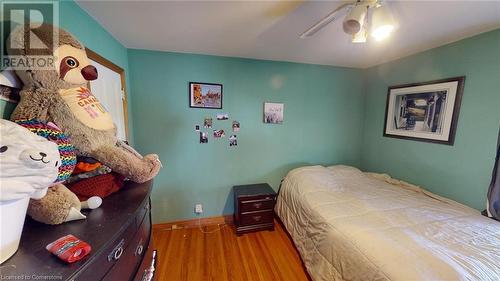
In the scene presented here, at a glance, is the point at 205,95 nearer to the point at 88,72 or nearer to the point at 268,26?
the point at 268,26

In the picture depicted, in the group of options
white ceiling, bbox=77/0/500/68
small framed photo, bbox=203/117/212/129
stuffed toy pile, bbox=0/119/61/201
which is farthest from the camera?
small framed photo, bbox=203/117/212/129

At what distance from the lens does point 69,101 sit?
27.6 inches

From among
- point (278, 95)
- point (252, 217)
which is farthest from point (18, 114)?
point (278, 95)

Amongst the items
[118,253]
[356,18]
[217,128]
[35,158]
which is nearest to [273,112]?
[217,128]

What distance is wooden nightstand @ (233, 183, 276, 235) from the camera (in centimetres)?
221

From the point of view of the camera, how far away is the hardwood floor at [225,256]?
1.69 m

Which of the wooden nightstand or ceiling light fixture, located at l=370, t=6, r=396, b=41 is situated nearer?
ceiling light fixture, located at l=370, t=6, r=396, b=41

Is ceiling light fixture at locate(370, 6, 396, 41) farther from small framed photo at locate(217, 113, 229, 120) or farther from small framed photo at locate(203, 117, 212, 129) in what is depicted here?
small framed photo at locate(203, 117, 212, 129)

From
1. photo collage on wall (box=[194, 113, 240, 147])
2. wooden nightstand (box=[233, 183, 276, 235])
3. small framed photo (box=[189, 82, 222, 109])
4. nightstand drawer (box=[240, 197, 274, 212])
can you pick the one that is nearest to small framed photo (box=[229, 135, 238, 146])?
photo collage on wall (box=[194, 113, 240, 147])

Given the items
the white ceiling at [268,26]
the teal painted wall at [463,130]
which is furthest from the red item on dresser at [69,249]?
the teal painted wall at [463,130]

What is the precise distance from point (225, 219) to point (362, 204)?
5.36ft

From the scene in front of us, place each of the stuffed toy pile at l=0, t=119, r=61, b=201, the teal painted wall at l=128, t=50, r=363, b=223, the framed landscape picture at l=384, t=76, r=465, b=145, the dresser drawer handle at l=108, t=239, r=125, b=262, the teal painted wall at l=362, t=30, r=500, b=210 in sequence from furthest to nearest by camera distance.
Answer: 1. the teal painted wall at l=128, t=50, r=363, b=223
2. the framed landscape picture at l=384, t=76, r=465, b=145
3. the teal painted wall at l=362, t=30, r=500, b=210
4. the dresser drawer handle at l=108, t=239, r=125, b=262
5. the stuffed toy pile at l=0, t=119, r=61, b=201

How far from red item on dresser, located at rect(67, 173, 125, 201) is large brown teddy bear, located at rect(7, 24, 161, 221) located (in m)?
0.05

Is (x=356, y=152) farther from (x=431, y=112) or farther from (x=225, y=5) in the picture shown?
(x=225, y=5)
